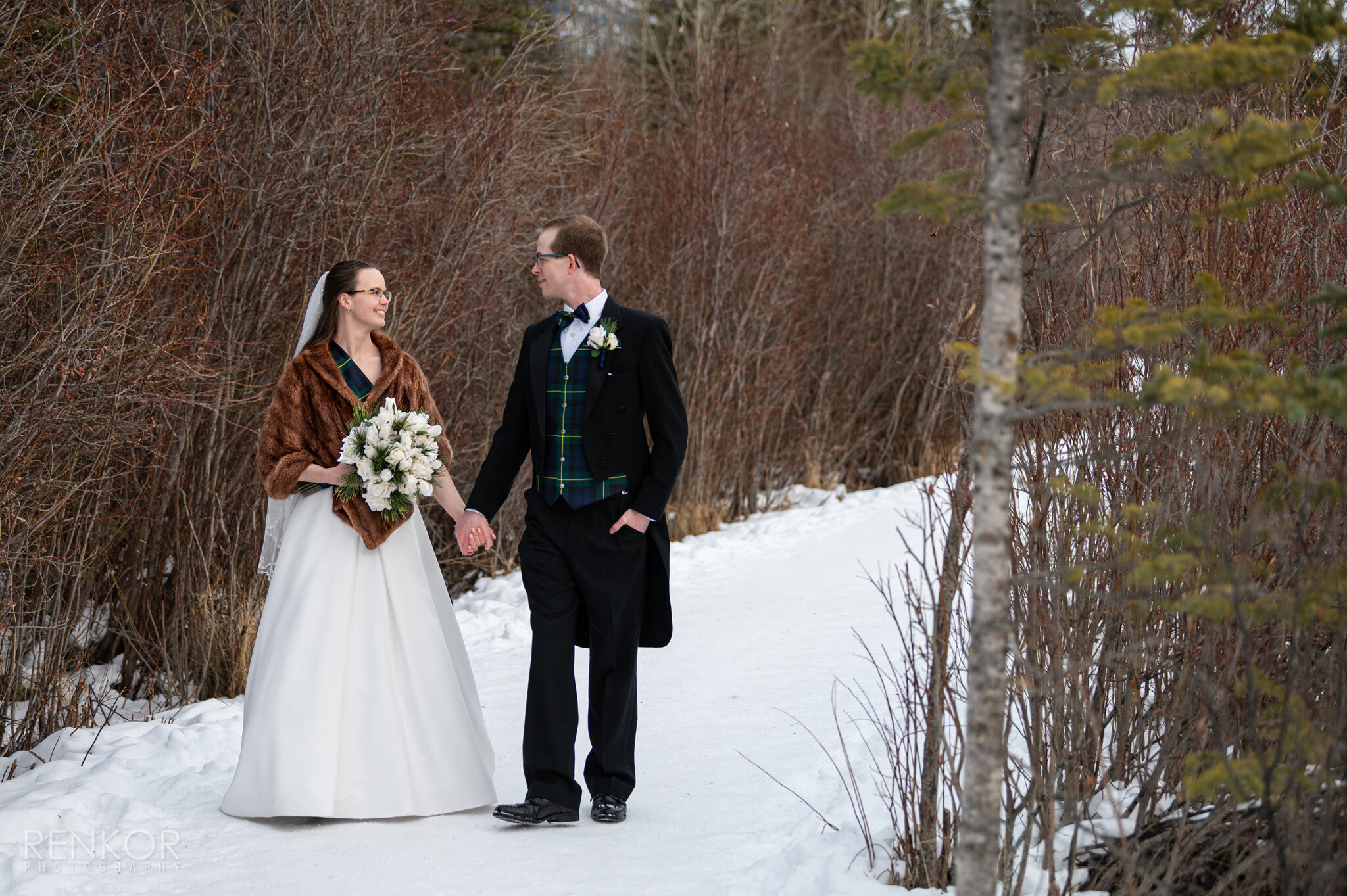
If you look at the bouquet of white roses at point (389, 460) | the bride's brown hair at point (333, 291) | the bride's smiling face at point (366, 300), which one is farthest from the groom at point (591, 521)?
the bride's brown hair at point (333, 291)

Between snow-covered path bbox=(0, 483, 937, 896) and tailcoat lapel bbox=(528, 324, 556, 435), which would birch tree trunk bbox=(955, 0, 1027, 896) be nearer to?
snow-covered path bbox=(0, 483, 937, 896)

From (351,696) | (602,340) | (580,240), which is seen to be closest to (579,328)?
(602,340)

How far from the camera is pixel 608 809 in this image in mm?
4426

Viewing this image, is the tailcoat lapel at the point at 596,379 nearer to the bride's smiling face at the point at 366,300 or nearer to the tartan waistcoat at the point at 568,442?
the tartan waistcoat at the point at 568,442

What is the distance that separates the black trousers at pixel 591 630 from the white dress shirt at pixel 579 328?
554 mm

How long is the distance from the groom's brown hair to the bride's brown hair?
0.77 metres

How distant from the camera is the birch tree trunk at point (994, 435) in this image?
8.25ft

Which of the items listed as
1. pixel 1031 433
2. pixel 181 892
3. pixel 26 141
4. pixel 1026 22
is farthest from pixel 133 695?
pixel 1026 22

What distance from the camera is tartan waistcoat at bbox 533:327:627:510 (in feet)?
14.4

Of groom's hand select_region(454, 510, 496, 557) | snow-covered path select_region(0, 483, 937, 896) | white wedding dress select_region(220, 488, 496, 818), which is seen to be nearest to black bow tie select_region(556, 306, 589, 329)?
groom's hand select_region(454, 510, 496, 557)

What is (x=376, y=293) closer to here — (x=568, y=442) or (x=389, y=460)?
(x=389, y=460)

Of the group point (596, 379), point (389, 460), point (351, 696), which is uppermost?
point (596, 379)

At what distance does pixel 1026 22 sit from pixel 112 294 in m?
4.25

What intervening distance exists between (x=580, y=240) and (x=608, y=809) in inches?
80.9
